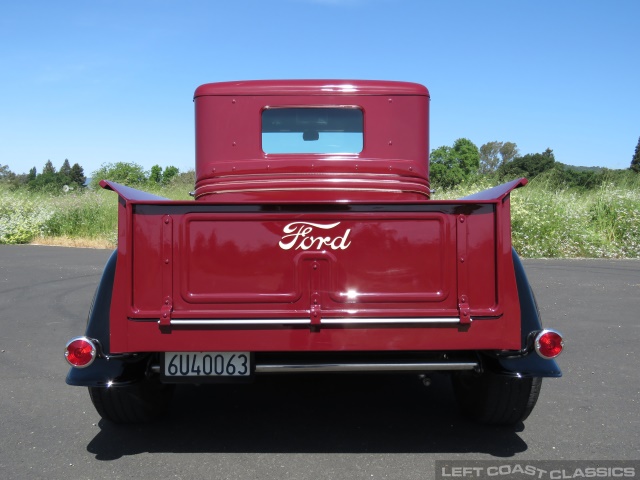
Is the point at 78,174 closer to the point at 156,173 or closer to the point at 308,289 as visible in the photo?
the point at 156,173

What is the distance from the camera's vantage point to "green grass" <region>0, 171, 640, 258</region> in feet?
53.3

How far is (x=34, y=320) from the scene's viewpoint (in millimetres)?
7523

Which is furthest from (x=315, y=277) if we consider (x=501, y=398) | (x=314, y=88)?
(x=314, y=88)

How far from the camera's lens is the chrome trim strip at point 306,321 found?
311cm

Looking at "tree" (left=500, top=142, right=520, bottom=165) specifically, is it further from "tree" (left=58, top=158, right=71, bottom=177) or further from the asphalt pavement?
the asphalt pavement

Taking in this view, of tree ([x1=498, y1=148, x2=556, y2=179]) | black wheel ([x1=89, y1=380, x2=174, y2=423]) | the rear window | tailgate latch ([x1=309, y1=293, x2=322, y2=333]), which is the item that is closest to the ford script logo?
tailgate latch ([x1=309, y1=293, x2=322, y2=333])

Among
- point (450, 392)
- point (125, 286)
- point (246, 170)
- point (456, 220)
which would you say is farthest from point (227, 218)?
point (450, 392)

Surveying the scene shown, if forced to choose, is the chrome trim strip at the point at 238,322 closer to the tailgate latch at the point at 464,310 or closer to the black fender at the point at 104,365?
the black fender at the point at 104,365

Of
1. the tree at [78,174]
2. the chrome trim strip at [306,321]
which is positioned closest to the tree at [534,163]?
the chrome trim strip at [306,321]

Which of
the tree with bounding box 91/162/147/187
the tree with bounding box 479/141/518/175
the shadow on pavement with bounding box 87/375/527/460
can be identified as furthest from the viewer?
the tree with bounding box 479/141/518/175

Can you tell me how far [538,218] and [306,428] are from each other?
45.4ft

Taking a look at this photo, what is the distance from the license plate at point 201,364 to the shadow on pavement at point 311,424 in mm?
564

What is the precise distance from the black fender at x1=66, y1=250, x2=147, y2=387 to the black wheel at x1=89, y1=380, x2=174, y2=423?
0.23m

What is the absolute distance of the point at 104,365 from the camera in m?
3.29
